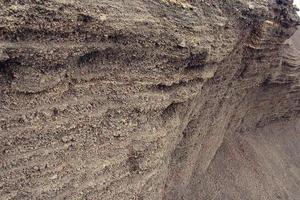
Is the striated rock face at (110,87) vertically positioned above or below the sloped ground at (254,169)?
above

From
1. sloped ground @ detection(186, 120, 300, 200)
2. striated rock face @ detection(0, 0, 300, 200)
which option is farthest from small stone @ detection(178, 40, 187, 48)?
sloped ground @ detection(186, 120, 300, 200)

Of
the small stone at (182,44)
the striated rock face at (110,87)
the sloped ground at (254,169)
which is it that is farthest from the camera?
the sloped ground at (254,169)

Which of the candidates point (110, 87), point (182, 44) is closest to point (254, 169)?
point (182, 44)

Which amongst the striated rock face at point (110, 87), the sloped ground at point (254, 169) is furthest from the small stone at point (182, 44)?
the sloped ground at point (254, 169)

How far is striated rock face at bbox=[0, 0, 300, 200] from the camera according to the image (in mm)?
4207

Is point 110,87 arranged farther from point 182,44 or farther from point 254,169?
point 254,169

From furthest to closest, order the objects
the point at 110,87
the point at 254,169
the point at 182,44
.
Answer: the point at 254,169 → the point at 182,44 → the point at 110,87

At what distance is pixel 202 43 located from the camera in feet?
19.4

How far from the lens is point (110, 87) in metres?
5.11

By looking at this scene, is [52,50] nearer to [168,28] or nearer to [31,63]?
[31,63]

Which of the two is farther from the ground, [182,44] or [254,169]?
[182,44]

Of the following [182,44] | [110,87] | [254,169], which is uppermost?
[182,44]

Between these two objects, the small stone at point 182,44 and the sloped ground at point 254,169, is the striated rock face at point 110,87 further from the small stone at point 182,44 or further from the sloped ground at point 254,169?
the sloped ground at point 254,169

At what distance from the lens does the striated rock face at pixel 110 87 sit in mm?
4207
